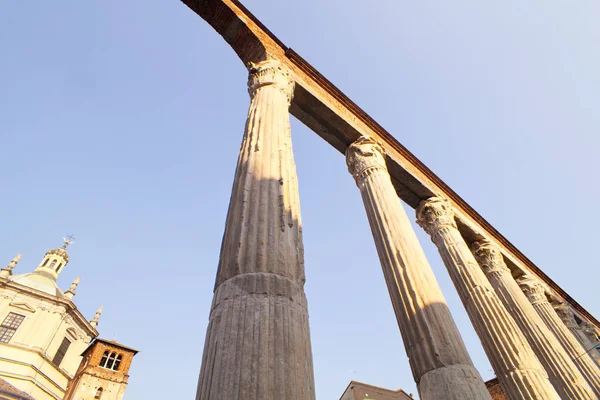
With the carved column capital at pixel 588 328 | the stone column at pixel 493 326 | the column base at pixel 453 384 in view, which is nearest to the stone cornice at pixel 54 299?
the stone column at pixel 493 326

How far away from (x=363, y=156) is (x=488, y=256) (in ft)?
22.4

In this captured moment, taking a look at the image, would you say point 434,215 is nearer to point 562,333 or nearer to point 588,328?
point 562,333

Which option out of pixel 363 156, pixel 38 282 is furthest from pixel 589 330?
pixel 38 282

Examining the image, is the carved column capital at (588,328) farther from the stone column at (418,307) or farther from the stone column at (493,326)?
the stone column at (418,307)

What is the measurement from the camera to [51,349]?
35.8 meters

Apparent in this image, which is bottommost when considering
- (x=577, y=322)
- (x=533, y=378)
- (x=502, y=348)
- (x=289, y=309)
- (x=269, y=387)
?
(x=269, y=387)

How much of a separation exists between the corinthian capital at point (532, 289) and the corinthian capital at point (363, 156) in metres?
9.30

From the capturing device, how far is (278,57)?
906 cm

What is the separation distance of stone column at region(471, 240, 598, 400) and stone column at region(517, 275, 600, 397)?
1628mm

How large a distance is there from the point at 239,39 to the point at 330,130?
3484 millimetres

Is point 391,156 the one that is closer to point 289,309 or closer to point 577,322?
point 289,309

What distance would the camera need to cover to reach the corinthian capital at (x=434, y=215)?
1125 cm

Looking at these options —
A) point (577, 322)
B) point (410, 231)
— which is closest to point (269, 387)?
point (410, 231)

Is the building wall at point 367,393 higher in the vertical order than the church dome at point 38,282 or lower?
lower
